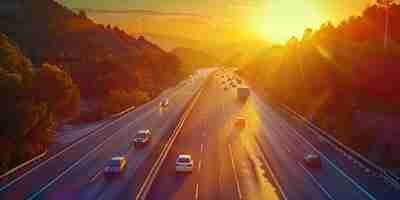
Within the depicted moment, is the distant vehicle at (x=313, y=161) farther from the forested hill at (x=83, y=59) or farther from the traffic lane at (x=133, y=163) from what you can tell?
the forested hill at (x=83, y=59)

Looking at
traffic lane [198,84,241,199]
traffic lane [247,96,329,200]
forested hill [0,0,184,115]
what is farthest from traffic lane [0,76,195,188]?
forested hill [0,0,184,115]

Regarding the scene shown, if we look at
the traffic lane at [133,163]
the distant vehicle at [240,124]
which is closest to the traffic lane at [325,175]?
the distant vehicle at [240,124]

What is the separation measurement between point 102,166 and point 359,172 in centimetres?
1845

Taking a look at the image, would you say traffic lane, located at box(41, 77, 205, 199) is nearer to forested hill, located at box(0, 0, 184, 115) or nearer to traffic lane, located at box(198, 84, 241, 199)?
traffic lane, located at box(198, 84, 241, 199)

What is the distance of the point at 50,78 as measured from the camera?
55.5 metres

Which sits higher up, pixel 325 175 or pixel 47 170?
pixel 47 170

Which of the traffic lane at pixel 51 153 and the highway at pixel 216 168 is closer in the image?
the highway at pixel 216 168

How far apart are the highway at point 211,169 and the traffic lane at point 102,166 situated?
6cm

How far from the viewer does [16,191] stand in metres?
32.0

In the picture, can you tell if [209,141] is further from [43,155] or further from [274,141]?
[43,155]

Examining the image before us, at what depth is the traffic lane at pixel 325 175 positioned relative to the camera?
102 feet

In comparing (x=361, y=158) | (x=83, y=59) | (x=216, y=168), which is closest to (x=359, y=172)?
(x=361, y=158)

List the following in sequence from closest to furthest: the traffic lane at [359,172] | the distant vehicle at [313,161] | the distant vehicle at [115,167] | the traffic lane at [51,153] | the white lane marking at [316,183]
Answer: the white lane marking at [316,183] < the traffic lane at [359,172] < the traffic lane at [51,153] < the distant vehicle at [115,167] < the distant vehicle at [313,161]

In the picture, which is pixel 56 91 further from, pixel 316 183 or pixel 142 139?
pixel 316 183
